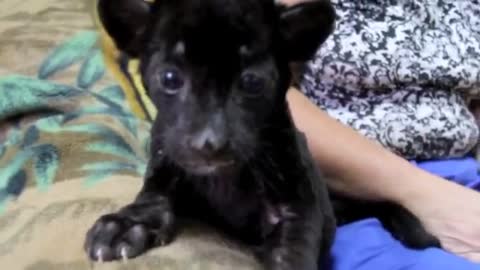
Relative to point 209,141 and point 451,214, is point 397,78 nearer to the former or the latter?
point 451,214

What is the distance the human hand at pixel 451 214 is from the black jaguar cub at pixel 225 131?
222mm

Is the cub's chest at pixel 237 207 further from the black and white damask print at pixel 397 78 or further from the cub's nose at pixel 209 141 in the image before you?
the black and white damask print at pixel 397 78

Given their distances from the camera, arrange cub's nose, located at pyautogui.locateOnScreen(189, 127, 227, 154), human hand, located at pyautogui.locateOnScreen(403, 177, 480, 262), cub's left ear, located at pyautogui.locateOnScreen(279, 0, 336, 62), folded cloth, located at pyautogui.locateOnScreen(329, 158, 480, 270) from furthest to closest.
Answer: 1. human hand, located at pyautogui.locateOnScreen(403, 177, 480, 262)
2. folded cloth, located at pyautogui.locateOnScreen(329, 158, 480, 270)
3. cub's left ear, located at pyautogui.locateOnScreen(279, 0, 336, 62)
4. cub's nose, located at pyautogui.locateOnScreen(189, 127, 227, 154)

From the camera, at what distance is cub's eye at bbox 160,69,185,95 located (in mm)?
1115

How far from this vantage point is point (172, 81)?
1.12 meters

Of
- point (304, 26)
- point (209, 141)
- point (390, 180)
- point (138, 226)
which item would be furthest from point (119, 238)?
point (390, 180)

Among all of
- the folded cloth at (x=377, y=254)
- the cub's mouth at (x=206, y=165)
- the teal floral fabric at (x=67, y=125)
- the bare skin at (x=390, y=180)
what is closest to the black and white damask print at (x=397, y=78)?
the bare skin at (x=390, y=180)

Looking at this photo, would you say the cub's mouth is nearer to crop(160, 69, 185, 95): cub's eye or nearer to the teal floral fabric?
crop(160, 69, 185, 95): cub's eye

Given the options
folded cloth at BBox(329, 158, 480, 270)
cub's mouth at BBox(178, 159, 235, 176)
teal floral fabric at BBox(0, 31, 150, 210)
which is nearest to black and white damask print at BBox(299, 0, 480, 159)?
folded cloth at BBox(329, 158, 480, 270)

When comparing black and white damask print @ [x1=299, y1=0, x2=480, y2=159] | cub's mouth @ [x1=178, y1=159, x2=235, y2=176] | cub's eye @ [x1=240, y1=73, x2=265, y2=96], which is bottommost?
black and white damask print @ [x1=299, y1=0, x2=480, y2=159]

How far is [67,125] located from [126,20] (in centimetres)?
29

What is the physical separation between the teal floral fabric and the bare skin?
25 cm

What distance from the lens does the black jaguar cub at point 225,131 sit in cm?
109

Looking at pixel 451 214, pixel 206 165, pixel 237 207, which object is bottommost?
pixel 451 214
